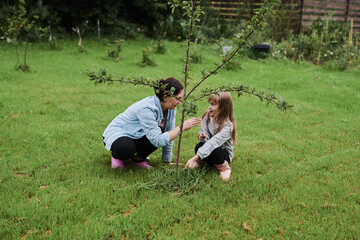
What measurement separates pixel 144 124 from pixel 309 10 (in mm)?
13012

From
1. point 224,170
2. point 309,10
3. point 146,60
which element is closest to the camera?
point 224,170

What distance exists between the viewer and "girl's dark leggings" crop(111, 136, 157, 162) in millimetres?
3825

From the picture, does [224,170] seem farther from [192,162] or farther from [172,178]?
[172,178]

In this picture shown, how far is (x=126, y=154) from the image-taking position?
384cm

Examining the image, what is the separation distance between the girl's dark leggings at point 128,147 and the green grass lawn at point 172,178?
26 cm

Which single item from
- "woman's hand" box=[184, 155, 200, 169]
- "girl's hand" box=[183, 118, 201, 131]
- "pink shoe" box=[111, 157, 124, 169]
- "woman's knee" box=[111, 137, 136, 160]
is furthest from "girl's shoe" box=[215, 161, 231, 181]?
"pink shoe" box=[111, 157, 124, 169]

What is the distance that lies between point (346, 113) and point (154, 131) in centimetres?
513

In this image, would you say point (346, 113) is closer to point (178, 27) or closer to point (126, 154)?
point (126, 154)

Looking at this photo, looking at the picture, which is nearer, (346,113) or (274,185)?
(274,185)

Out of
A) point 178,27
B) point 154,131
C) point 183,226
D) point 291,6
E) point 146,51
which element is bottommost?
point 183,226

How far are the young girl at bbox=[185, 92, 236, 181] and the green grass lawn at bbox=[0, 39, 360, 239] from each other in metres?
0.17

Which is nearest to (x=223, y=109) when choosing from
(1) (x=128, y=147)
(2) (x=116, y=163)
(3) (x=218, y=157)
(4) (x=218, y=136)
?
(4) (x=218, y=136)

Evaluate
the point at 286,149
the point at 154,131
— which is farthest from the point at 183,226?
the point at 286,149

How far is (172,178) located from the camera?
12.4 ft
